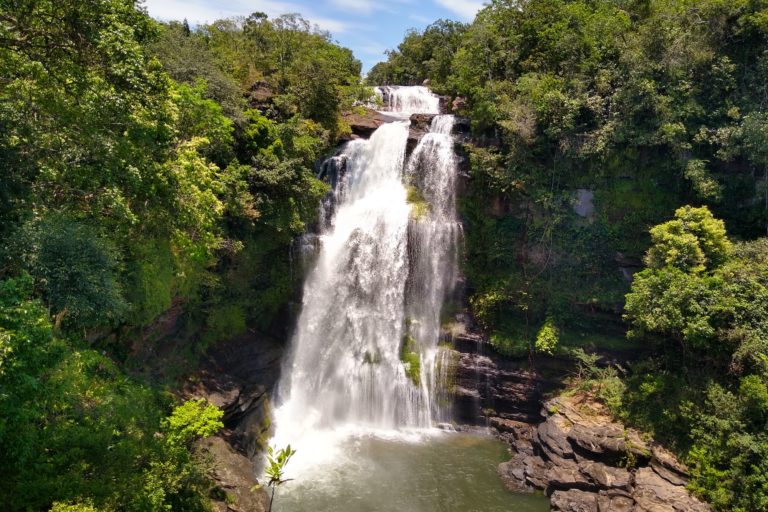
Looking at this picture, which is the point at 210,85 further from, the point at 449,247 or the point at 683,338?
the point at 683,338

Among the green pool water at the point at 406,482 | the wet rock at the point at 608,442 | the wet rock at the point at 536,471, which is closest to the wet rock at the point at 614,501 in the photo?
the wet rock at the point at 608,442

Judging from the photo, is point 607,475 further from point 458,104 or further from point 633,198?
point 458,104

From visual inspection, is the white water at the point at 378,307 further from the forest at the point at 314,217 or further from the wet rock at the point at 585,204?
the wet rock at the point at 585,204

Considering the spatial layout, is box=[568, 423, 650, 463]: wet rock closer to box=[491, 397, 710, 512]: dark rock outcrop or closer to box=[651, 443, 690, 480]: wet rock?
box=[491, 397, 710, 512]: dark rock outcrop

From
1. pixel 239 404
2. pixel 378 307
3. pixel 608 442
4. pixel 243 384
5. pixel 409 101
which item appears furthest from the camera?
pixel 409 101

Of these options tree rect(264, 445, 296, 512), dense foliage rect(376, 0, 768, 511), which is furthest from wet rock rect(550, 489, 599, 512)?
tree rect(264, 445, 296, 512)

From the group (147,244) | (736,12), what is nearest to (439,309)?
(147,244)

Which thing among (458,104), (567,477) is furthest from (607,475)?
(458,104)
